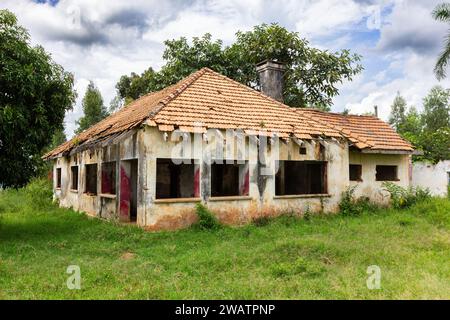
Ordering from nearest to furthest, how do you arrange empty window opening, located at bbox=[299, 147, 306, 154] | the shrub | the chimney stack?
1. empty window opening, located at bbox=[299, 147, 306, 154]
2. the chimney stack
3. the shrub

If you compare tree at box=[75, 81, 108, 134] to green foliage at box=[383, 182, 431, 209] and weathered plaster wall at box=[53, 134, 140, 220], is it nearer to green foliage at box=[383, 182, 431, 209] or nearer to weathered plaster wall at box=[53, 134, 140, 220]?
weathered plaster wall at box=[53, 134, 140, 220]

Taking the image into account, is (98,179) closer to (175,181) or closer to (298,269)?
(175,181)

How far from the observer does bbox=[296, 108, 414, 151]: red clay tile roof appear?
49.1 ft

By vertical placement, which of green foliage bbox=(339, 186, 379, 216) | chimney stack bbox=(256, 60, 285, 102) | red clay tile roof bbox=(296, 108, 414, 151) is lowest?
green foliage bbox=(339, 186, 379, 216)

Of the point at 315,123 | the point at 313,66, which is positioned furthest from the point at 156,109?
the point at 313,66

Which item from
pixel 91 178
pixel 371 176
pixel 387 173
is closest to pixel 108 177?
pixel 91 178

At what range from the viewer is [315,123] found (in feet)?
46.5

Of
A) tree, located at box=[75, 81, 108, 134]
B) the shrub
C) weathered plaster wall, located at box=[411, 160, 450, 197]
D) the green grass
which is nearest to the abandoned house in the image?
the green grass

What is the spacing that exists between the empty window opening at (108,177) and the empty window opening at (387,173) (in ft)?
35.4

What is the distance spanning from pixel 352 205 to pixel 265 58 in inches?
489

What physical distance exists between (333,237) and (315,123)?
18.0 feet

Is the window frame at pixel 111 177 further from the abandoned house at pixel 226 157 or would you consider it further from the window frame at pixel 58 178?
the window frame at pixel 58 178

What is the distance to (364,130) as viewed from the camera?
16.8 metres

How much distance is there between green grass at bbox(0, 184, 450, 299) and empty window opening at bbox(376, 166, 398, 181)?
381 centimetres
